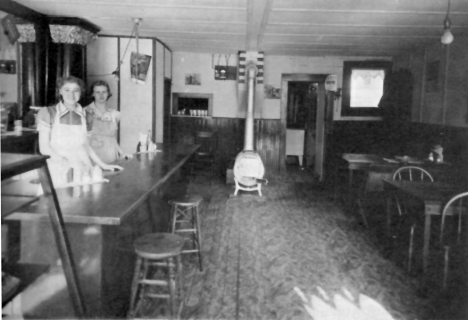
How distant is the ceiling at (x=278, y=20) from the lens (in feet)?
16.3

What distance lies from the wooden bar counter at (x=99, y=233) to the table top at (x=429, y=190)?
2274 millimetres

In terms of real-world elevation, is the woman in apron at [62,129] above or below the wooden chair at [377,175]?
Answer: above

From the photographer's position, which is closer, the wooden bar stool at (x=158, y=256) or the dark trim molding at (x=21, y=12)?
the wooden bar stool at (x=158, y=256)

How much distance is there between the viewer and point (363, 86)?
922 cm

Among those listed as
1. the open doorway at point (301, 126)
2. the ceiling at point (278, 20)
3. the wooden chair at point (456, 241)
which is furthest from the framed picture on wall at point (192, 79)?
the wooden chair at point (456, 241)

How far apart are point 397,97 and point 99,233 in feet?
24.1

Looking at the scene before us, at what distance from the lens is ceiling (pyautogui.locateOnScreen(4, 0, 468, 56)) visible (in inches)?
196

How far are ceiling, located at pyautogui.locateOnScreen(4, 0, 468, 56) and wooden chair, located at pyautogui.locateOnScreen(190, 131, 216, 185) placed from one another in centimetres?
194

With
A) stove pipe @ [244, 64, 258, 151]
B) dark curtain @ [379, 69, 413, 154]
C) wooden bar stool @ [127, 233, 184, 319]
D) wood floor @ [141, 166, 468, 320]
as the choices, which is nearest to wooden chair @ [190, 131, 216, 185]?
stove pipe @ [244, 64, 258, 151]

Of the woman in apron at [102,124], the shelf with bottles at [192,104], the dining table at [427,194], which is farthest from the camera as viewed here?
the shelf with bottles at [192,104]

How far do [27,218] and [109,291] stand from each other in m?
0.76

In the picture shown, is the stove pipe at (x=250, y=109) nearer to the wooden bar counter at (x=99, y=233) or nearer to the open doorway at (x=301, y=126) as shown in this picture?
the open doorway at (x=301, y=126)

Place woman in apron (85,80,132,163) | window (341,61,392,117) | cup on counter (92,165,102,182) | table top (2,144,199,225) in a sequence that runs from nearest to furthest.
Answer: table top (2,144,199,225), cup on counter (92,165,102,182), woman in apron (85,80,132,163), window (341,61,392,117)

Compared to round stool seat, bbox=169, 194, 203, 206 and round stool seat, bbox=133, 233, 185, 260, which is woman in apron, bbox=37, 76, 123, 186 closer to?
round stool seat, bbox=169, 194, 203, 206
